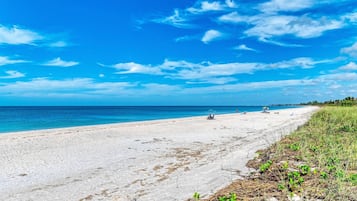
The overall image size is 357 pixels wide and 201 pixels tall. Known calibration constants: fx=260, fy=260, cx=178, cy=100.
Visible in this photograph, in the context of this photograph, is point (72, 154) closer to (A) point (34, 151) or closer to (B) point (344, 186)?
(A) point (34, 151)

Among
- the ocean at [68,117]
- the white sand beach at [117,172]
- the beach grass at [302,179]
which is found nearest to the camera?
the beach grass at [302,179]

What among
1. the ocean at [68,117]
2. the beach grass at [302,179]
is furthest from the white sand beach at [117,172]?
the ocean at [68,117]

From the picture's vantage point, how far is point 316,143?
7.08 meters

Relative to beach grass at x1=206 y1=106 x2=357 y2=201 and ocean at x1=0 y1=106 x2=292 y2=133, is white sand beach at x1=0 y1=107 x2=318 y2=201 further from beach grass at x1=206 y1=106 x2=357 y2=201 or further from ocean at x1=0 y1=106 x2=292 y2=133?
ocean at x1=0 y1=106 x2=292 y2=133

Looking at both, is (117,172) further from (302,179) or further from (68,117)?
(68,117)

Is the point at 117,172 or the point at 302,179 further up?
the point at 302,179

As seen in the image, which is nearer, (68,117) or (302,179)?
(302,179)

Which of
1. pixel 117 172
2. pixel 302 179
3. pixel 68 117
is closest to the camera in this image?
pixel 302 179

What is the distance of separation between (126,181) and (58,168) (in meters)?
2.22

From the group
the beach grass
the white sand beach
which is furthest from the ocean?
the beach grass

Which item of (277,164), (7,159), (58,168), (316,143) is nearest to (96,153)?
(58,168)

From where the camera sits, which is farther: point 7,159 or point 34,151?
point 34,151

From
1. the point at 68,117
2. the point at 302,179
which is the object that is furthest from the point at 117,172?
the point at 68,117

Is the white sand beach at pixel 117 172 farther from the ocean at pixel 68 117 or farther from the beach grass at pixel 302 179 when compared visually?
the ocean at pixel 68 117
